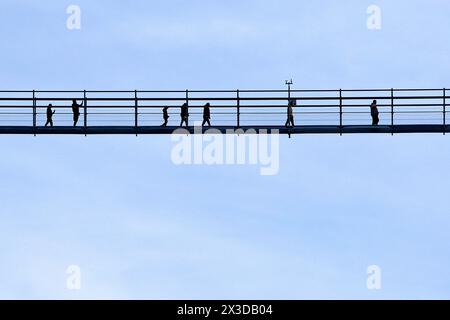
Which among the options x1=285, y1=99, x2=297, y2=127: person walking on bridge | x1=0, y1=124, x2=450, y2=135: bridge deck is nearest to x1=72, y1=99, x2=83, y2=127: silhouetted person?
x1=0, y1=124, x2=450, y2=135: bridge deck

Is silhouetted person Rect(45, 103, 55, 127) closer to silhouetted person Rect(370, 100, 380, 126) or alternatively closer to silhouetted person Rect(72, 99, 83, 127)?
silhouetted person Rect(72, 99, 83, 127)

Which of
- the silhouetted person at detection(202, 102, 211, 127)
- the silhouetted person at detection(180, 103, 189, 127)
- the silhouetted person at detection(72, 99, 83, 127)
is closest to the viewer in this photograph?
the silhouetted person at detection(202, 102, 211, 127)

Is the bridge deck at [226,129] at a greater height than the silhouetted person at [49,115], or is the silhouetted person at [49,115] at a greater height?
the silhouetted person at [49,115]

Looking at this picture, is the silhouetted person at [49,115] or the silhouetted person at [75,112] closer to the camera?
the silhouetted person at [75,112]

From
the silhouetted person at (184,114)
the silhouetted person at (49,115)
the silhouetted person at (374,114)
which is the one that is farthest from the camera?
the silhouetted person at (49,115)

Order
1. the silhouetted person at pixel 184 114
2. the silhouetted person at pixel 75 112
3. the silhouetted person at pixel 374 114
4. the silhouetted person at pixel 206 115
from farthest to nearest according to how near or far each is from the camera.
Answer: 1. the silhouetted person at pixel 75 112
2. the silhouetted person at pixel 184 114
3. the silhouetted person at pixel 206 115
4. the silhouetted person at pixel 374 114

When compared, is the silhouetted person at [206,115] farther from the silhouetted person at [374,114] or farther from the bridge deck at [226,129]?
the silhouetted person at [374,114]

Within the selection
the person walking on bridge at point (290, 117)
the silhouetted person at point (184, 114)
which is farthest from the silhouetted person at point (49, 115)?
the person walking on bridge at point (290, 117)

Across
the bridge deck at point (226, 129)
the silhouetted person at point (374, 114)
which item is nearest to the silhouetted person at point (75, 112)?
the bridge deck at point (226, 129)

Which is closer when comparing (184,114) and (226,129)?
(226,129)

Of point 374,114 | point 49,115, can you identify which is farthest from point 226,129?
point 49,115

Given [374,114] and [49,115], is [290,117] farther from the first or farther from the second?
[49,115]
